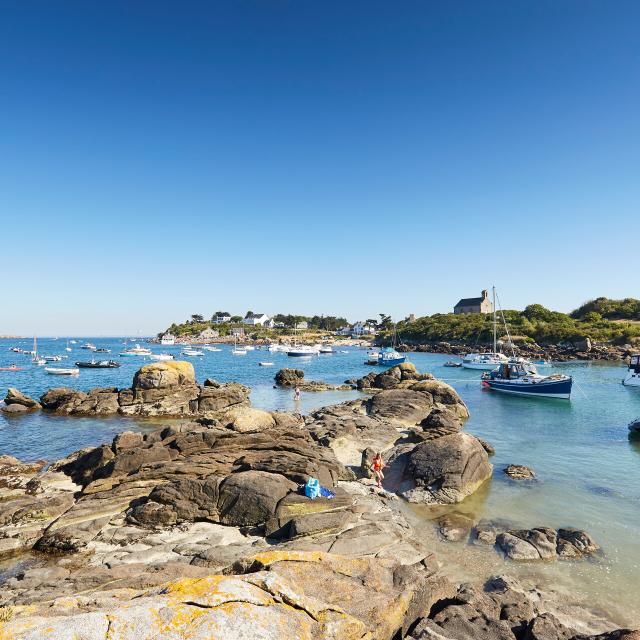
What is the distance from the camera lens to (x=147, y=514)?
17.5m

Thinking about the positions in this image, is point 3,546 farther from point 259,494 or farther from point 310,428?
point 310,428

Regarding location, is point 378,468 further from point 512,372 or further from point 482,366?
point 482,366

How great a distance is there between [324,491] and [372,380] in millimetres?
48649

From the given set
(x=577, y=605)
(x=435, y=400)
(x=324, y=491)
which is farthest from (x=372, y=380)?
(x=577, y=605)

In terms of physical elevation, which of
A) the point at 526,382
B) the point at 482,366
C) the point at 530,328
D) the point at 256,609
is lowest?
the point at 482,366

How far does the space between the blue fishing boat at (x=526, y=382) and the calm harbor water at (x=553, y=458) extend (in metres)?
1.58

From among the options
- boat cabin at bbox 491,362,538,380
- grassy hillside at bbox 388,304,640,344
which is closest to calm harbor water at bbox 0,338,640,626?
boat cabin at bbox 491,362,538,380

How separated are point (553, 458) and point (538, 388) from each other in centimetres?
2996

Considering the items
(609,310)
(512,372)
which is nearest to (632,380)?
(512,372)

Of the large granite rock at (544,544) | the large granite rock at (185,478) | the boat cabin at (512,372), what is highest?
the boat cabin at (512,372)

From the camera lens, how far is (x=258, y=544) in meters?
15.4

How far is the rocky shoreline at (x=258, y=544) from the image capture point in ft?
21.2

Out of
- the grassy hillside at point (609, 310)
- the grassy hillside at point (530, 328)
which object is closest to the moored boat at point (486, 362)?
the grassy hillside at point (530, 328)

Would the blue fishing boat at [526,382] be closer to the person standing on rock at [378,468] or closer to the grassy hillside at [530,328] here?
the person standing on rock at [378,468]
